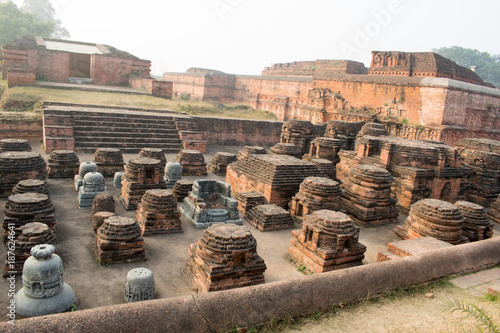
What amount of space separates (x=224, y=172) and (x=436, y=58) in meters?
15.6

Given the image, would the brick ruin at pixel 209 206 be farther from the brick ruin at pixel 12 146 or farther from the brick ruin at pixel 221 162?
the brick ruin at pixel 12 146

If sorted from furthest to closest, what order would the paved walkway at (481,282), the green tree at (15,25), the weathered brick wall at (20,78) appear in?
the green tree at (15,25) < the weathered brick wall at (20,78) < the paved walkway at (481,282)

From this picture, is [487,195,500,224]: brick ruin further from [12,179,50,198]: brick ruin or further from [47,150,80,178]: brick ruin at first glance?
[47,150,80,178]: brick ruin

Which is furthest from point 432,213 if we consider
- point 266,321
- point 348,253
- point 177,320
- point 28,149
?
point 28,149

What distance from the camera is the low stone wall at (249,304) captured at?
2996 mm

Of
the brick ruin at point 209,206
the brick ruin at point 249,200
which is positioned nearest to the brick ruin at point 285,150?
the brick ruin at point 249,200

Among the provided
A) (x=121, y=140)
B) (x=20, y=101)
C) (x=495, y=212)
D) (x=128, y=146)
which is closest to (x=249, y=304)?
(x=495, y=212)

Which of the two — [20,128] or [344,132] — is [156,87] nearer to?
[20,128]

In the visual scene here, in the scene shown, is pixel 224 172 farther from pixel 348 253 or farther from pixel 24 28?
pixel 24 28

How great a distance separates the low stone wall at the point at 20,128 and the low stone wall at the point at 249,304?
11.2m

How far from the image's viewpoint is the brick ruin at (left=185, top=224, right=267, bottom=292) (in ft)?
15.9

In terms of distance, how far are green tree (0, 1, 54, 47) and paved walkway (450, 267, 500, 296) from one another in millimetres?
36784

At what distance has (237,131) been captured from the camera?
640 inches

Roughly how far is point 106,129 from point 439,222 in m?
10.5
